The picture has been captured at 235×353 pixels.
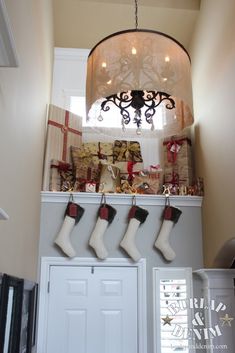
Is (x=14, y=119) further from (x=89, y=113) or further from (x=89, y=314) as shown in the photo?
(x=89, y=314)

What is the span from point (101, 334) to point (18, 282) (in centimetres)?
169

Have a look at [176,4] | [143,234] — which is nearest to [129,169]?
[143,234]

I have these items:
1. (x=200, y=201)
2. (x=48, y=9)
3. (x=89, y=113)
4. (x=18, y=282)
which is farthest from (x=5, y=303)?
(x=48, y=9)

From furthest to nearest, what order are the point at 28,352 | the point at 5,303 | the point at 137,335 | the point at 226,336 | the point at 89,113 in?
the point at 137,335 → the point at 226,336 → the point at 89,113 → the point at 28,352 → the point at 5,303

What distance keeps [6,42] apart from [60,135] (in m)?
2.73

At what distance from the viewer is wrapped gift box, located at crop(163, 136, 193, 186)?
157 inches

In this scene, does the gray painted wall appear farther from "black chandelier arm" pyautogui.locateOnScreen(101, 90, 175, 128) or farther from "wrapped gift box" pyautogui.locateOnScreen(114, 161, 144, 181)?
"black chandelier arm" pyautogui.locateOnScreen(101, 90, 175, 128)

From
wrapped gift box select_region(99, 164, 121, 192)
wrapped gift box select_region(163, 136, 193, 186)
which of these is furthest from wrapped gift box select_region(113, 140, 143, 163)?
wrapped gift box select_region(163, 136, 193, 186)

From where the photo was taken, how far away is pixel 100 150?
161 inches

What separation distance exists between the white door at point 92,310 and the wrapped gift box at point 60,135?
0.93 meters

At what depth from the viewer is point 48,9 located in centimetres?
374

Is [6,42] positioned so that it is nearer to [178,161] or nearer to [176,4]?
[178,161]

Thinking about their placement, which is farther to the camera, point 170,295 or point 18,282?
point 170,295

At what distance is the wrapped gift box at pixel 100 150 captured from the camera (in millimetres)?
4039
